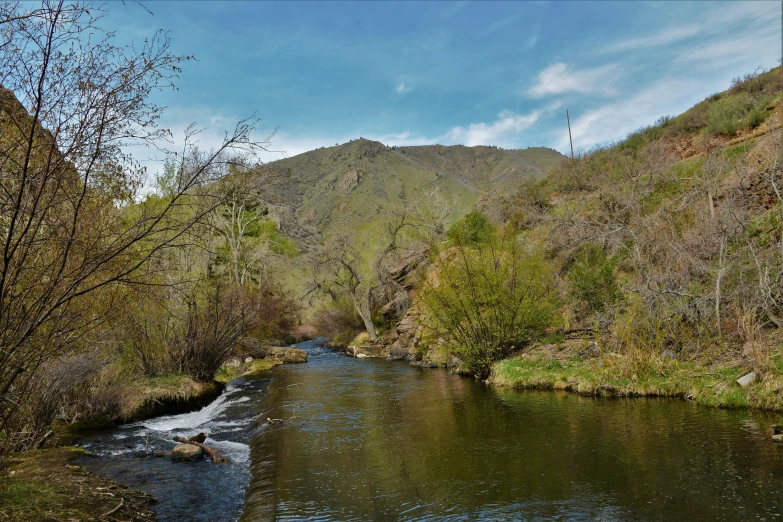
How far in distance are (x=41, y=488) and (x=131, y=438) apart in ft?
19.4

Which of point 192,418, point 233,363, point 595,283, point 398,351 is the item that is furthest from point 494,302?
point 233,363

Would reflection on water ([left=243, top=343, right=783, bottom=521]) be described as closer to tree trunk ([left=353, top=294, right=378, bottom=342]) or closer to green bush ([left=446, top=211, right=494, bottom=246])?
green bush ([left=446, top=211, right=494, bottom=246])

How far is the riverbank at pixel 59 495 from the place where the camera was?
5598 mm

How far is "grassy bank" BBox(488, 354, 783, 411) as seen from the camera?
11594 mm

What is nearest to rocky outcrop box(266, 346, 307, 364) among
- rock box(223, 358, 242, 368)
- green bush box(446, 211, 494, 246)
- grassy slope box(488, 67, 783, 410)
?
rock box(223, 358, 242, 368)

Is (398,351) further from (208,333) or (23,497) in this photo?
(23,497)

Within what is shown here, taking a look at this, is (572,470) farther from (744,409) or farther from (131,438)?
(131,438)

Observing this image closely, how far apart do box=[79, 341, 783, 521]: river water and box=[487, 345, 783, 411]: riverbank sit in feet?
1.85

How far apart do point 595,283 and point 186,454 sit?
15518 millimetres

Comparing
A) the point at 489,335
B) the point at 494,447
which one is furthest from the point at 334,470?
the point at 489,335

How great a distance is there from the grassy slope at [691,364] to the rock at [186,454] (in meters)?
10.5

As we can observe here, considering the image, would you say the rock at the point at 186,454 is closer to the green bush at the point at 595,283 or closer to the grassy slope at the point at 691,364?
the grassy slope at the point at 691,364

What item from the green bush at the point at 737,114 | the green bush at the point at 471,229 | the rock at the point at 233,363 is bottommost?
the rock at the point at 233,363

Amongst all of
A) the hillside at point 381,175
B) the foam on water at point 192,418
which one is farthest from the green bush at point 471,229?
the hillside at point 381,175
